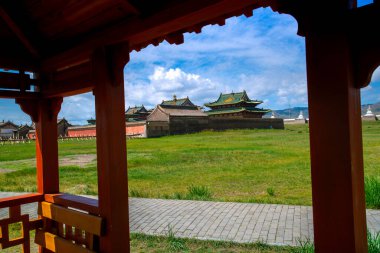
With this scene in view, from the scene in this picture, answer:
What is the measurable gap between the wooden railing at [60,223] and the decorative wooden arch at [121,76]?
2cm

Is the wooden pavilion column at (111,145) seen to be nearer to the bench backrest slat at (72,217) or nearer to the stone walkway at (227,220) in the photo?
the bench backrest slat at (72,217)

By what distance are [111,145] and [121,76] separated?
64 cm

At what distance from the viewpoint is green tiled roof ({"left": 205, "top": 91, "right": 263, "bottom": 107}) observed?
5038 cm

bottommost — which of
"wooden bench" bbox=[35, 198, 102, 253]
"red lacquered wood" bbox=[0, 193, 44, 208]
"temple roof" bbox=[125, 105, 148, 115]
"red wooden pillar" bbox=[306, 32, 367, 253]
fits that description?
"wooden bench" bbox=[35, 198, 102, 253]

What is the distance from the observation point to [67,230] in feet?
10.8

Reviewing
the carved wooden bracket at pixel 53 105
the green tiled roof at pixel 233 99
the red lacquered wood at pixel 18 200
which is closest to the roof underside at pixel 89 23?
the carved wooden bracket at pixel 53 105

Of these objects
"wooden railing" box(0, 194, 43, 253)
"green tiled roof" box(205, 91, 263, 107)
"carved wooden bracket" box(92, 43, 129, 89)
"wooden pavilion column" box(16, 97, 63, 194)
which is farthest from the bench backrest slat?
"green tiled roof" box(205, 91, 263, 107)

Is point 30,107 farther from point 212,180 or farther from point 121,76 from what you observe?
point 212,180

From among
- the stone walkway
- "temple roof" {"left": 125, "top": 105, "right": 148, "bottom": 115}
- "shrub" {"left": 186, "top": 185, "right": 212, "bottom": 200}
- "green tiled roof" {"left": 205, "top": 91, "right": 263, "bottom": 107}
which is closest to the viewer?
the stone walkway

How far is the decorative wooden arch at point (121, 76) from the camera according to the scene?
5.08 ft

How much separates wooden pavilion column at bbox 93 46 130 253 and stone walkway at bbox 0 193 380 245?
7.26 feet

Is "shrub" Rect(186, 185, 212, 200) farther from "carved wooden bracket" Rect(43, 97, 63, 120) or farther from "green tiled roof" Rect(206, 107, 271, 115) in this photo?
"green tiled roof" Rect(206, 107, 271, 115)

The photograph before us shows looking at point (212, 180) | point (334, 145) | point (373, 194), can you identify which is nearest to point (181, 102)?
point (212, 180)

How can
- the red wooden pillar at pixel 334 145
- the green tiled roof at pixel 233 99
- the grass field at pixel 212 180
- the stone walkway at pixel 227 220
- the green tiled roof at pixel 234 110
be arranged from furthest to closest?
the green tiled roof at pixel 233 99 → the green tiled roof at pixel 234 110 → the grass field at pixel 212 180 → the stone walkway at pixel 227 220 → the red wooden pillar at pixel 334 145
